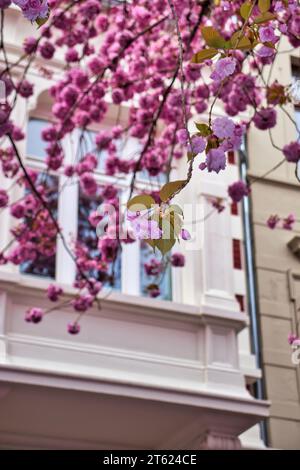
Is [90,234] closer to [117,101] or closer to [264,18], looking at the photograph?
[117,101]

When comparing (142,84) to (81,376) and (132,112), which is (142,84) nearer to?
(132,112)

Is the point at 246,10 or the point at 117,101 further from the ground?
the point at 117,101

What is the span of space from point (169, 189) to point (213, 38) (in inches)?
15.7

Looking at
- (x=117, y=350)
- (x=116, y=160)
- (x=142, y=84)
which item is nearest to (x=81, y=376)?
(x=117, y=350)

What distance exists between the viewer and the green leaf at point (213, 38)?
227cm

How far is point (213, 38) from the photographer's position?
2.28 m

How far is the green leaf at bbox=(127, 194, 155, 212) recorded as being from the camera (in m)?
2.22

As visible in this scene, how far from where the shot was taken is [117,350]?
637cm

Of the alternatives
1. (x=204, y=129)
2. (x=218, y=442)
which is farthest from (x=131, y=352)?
(x=204, y=129)

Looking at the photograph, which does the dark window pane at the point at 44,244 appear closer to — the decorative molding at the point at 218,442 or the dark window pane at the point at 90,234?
the dark window pane at the point at 90,234

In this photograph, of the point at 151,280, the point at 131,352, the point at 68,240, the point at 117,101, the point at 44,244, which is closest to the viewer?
the point at 117,101

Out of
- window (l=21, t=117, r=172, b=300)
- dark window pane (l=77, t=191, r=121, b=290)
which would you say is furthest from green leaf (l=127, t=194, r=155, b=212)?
dark window pane (l=77, t=191, r=121, b=290)

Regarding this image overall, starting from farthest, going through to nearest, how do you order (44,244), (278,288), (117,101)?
(278,288)
(44,244)
(117,101)
